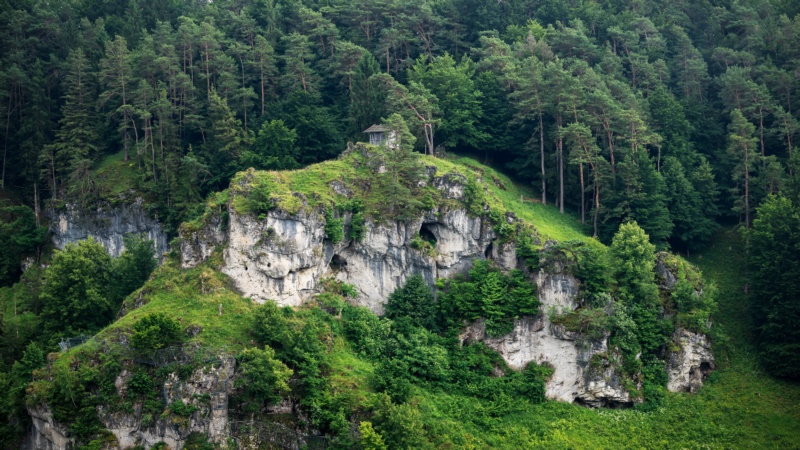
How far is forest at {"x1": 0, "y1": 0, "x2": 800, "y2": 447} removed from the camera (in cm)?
5488

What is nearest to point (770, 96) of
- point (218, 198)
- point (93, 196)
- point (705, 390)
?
point (705, 390)

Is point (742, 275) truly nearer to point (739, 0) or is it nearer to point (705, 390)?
point (705, 390)

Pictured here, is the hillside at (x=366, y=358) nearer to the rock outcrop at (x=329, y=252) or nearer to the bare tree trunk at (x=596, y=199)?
the rock outcrop at (x=329, y=252)

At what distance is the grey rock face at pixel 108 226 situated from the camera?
61.2 m

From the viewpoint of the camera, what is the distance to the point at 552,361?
51.0 meters

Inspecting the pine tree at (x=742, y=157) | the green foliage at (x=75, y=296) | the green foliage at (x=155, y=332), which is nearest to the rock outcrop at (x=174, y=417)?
the green foliage at (x=155, y=332)

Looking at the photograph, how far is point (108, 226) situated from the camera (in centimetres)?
6197

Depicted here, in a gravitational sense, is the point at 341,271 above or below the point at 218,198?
below

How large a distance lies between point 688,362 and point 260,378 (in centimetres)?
2605

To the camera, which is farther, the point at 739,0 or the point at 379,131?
the point at 739,0

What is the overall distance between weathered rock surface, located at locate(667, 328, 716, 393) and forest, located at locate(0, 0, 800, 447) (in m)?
3.74

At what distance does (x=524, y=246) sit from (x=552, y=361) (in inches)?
287

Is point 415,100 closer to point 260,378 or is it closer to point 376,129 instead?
point 376,129

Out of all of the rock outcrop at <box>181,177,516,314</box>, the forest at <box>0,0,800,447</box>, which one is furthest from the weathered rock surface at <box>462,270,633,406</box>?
the rock outcrop at <box>181,177,516,314</box>
